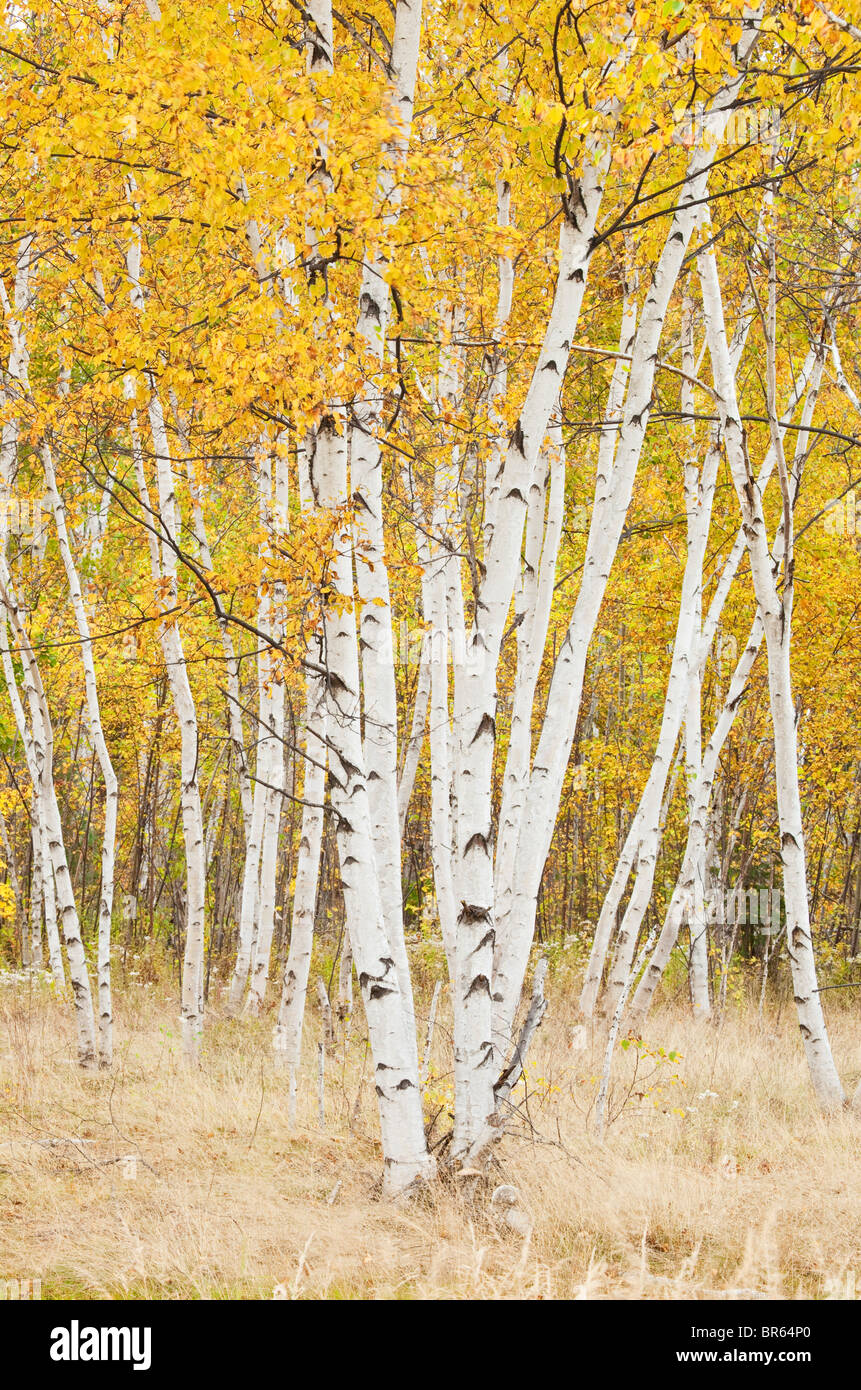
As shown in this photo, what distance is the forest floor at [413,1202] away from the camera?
13.1ft

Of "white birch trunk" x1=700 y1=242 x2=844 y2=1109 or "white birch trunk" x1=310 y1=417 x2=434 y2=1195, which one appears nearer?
"white birch trunk" x1=310 y1=417 x2=434 y2=1195

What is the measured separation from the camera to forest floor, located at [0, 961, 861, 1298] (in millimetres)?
4004

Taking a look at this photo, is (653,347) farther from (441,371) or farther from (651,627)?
(651,627)

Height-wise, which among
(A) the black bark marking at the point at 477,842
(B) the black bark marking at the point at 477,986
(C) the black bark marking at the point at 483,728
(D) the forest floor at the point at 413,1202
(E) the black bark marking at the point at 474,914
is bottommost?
(D) the forest floor at the point at 413,1202

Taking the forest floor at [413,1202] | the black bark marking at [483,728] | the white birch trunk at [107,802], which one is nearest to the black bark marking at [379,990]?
the forest floor at [413,1202]

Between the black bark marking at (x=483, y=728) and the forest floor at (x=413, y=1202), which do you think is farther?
the black bark marking at (x=483, y=728)

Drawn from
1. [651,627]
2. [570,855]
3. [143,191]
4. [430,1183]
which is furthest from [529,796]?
[570,855]

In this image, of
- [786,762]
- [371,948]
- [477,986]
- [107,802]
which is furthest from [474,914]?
[107,802]

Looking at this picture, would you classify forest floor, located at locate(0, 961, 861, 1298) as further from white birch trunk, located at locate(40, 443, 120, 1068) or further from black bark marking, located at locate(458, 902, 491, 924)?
black bark marking, located at locate(458, 902, 491, 924)

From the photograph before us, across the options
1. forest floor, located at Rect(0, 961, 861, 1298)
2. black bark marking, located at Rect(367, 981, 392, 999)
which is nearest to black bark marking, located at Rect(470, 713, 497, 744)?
black bark marking, located at Rect(367, 981, 392, 999)

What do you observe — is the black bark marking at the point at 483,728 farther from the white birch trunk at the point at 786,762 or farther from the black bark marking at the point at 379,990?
the white birch trunk at the point at 786,762

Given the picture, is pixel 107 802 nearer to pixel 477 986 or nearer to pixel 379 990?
pixel 379 990

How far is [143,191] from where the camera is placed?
4832 mm

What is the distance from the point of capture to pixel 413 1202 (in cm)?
462
